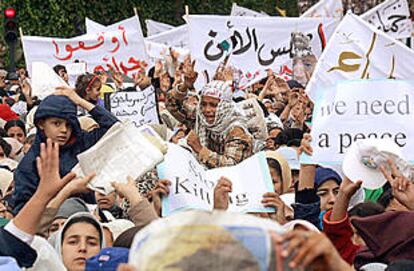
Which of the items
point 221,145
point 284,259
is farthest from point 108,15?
point 284,259

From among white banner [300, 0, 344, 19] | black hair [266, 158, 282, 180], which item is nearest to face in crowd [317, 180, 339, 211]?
black hair [266, 158, 282, 180]

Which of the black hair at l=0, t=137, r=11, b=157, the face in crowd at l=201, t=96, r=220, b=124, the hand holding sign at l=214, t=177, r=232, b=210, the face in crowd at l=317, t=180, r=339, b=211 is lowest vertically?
the black hair at l=0, t=137, r=11, b=157

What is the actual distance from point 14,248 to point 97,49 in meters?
11.1

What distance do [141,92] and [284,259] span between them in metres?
8.00

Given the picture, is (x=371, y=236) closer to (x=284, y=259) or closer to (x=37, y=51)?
(x=284, y=259)

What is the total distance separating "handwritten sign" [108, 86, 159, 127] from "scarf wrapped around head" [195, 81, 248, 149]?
1.83 metres

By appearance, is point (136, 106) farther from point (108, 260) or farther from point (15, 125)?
point (108, 260)

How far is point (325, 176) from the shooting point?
7277 mm

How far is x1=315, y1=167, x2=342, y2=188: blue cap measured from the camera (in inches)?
285

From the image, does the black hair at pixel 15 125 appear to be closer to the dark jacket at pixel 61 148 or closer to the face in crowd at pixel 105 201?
the face in crowd at pixel 105 201

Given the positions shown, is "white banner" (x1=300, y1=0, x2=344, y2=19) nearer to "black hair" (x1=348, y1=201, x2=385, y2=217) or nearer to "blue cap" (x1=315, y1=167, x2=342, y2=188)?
"blue cap" (x1=315, y1=167, x2=342, y2=188)

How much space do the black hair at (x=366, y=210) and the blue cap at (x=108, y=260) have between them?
2026 mm

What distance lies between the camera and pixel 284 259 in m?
2.65

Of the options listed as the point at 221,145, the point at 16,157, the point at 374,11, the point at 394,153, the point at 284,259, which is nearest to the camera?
the point at 284,259
